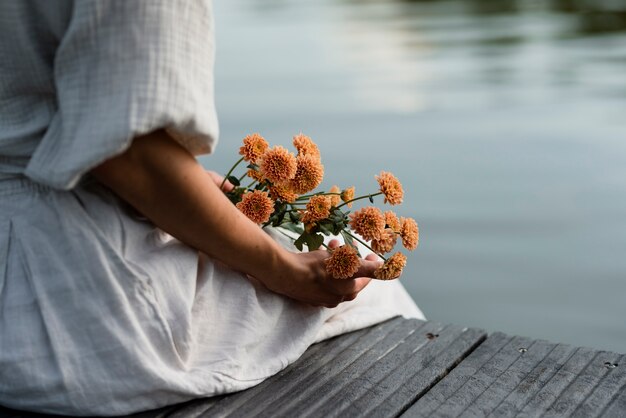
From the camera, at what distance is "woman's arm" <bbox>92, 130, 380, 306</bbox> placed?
1701 millimetres

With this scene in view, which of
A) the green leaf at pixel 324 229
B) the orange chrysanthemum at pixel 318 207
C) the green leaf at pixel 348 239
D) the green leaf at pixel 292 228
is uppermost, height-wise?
the orange chrysanthemum at pixel 318 207

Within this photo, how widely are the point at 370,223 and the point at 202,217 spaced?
401 millimetres

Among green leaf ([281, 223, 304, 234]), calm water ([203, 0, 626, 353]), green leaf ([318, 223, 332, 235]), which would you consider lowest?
calm water ([203, 0, 626, 353])

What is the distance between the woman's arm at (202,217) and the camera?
1701 mm

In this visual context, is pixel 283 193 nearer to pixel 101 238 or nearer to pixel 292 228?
pixel 292 228

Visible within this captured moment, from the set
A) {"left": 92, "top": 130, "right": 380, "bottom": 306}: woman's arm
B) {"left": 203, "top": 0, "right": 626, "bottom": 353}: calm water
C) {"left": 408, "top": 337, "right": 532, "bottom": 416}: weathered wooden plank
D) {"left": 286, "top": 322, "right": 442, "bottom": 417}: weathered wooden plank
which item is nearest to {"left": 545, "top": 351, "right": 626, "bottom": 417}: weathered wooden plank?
{"left": 408, "top": 337, "right": 532, "bottom": 416}: weathered wooden plank

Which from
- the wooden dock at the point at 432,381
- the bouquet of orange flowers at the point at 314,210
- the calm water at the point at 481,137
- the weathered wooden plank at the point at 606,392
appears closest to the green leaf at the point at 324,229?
the bouquet of orange flowers at the point at 314,210

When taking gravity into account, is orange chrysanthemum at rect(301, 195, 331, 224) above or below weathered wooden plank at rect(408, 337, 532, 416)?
above

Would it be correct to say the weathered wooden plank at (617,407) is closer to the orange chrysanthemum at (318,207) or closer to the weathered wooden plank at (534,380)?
the weathered wooden plank at (534,380)

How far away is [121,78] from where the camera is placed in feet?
5.27

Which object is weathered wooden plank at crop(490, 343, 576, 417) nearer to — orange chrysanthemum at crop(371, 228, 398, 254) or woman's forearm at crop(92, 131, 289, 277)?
orange chrysanthemum at crop(371, 228, 398, 254)

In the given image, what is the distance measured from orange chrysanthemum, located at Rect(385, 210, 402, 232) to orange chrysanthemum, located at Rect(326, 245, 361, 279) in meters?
0.12

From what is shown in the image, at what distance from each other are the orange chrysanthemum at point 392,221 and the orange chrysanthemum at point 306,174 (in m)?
0.16

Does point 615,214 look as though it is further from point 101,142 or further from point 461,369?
point 101,142
